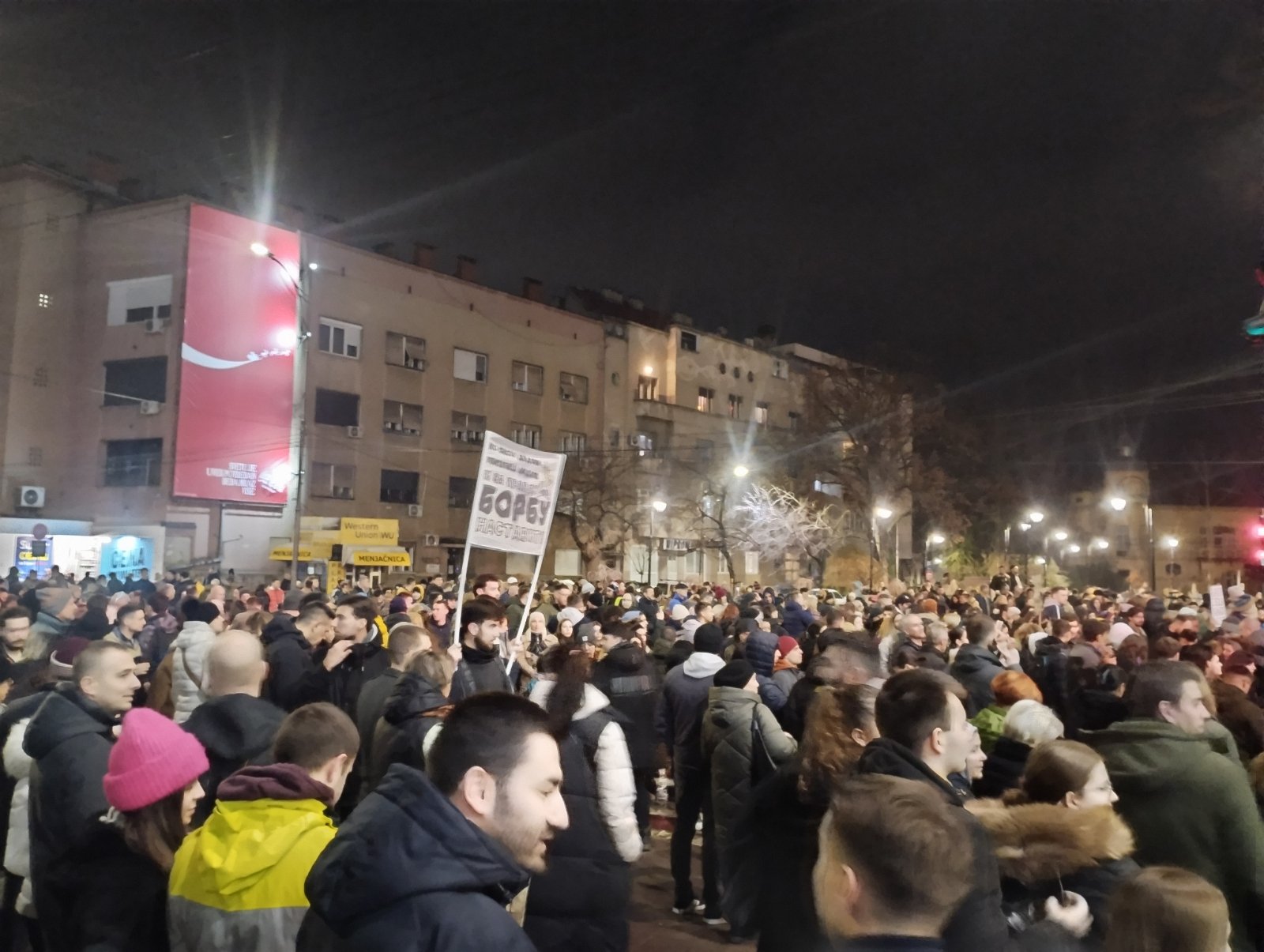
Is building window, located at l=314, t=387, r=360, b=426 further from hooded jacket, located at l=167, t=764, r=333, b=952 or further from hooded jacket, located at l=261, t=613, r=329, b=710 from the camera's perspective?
hooded jacket, located at l=167, t=764, r=333, b=952

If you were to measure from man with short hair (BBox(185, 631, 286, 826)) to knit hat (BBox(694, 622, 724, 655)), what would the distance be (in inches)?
133

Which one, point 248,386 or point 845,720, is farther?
point 248,386

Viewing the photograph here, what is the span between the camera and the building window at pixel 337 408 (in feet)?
121

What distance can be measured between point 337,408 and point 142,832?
3622 centimetres

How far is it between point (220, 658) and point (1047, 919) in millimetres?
3372

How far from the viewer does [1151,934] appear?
2.31 m

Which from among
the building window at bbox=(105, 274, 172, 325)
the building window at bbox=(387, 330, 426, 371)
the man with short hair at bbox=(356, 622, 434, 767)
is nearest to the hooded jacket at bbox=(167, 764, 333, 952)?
the man with short hair at bbox=(356, 622, 434, 767)

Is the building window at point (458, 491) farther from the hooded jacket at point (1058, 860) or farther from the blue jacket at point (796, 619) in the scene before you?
the hooded jacket at point (1058, 860)

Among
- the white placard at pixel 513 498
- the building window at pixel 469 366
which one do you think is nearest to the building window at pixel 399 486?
the building window at pixel 469 366

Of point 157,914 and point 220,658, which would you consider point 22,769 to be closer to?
point 220,658

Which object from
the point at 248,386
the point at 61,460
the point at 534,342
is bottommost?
the point at 61,460

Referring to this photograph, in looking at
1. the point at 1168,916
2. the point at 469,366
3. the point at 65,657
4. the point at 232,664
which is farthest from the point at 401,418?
the point at 1168,916

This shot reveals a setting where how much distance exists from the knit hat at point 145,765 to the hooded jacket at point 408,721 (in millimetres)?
1197

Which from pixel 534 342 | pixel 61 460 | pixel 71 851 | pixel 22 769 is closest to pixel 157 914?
pixel 71 851
